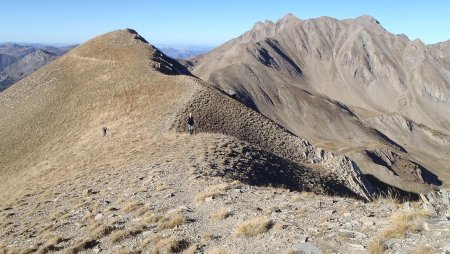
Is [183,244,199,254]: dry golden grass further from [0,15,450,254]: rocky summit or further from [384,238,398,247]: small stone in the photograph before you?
[384,238,398,247]: small stone

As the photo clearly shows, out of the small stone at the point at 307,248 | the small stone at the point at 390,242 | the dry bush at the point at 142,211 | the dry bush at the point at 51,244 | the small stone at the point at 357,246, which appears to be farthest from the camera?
the dry bush at the point at 142,211

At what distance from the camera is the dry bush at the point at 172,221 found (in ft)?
59.5

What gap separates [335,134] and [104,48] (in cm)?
13614

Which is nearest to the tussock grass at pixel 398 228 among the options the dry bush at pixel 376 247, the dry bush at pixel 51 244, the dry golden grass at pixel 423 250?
the dry bush at pixel 376 247

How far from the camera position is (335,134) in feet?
633

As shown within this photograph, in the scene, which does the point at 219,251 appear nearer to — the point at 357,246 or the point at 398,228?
the point at 357,246

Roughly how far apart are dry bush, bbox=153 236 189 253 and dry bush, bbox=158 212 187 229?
173 centimetres

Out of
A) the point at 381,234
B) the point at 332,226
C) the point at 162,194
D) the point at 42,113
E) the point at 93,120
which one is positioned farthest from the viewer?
the point at 42,113

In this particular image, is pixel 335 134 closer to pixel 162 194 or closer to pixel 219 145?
pixel 219 145

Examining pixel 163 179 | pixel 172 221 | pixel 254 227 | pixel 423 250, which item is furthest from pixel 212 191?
pixel 423 250

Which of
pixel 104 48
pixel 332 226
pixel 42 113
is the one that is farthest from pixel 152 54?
pixel 332 226

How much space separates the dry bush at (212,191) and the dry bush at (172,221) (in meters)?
2.57

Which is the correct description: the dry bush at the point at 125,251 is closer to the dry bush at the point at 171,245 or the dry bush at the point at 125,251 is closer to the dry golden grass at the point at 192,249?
the dry bush at the point at 171,245

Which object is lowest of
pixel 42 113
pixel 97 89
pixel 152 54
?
pixel 42 113
